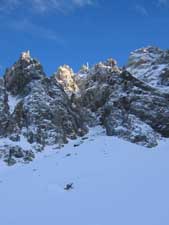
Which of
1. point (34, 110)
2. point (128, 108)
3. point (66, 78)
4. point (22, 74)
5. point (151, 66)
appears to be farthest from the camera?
point (66, 78)

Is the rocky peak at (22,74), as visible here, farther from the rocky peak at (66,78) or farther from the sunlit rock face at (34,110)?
the rocky peak at (66,78)

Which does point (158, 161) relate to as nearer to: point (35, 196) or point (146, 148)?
point (146, 148)

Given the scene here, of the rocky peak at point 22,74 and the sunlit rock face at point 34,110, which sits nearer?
the sunlit rock face at point 34,110

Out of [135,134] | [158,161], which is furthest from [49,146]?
[158,161]

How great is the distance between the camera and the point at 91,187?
91.0 ft

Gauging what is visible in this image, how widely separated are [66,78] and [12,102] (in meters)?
16.1

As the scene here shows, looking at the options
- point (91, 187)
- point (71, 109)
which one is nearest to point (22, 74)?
point (71, 109)

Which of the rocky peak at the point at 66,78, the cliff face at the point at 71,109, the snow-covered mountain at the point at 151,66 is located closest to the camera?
the cliff face at the point at 71,109

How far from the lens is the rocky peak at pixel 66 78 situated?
5588 centimetres

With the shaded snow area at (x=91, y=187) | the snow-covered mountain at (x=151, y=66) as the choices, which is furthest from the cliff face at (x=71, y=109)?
the shaded snow area at (x=91, y=187)

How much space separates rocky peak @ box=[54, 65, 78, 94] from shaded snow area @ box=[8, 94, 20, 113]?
39.5 feet

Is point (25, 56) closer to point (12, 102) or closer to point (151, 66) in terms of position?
point (12, 102)

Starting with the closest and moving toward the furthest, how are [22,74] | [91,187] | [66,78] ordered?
[91,187] → [22,74] → [66,78]

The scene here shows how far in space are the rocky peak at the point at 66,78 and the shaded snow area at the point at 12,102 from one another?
12040 mm
